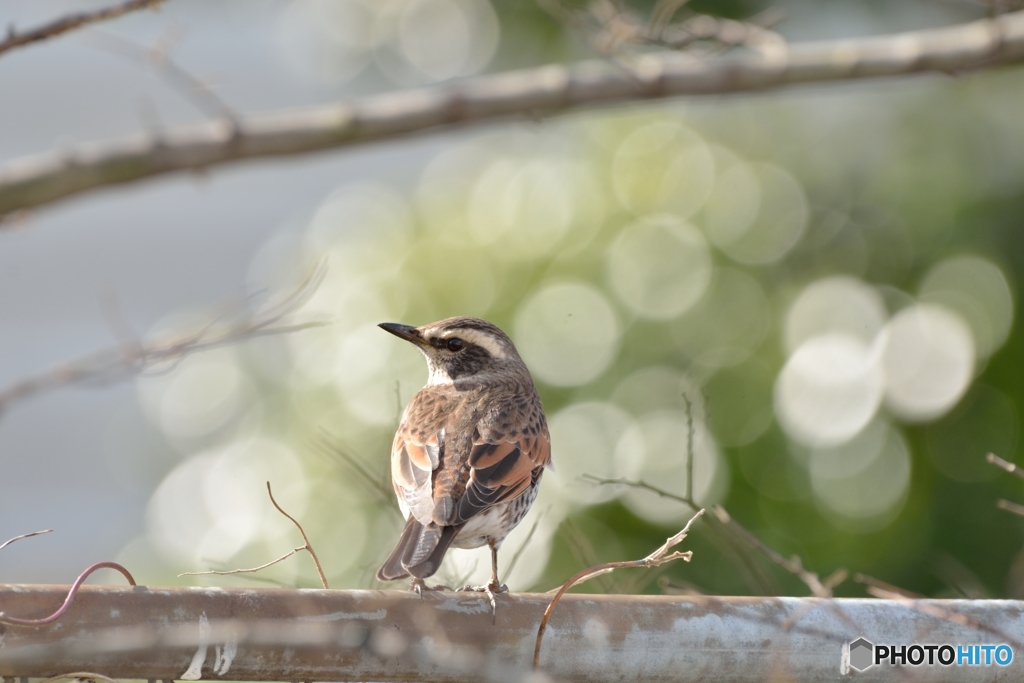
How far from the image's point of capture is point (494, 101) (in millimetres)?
3875

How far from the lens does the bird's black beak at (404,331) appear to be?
317 centimetres

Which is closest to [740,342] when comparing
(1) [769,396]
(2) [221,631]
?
(1) [769,396]

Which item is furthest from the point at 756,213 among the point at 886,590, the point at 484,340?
the point at 886,590

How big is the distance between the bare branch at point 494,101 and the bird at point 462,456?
2.89 feet

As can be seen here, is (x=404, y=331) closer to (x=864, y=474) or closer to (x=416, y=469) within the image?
(x=416, y=469)

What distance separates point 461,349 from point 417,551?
1.15 m

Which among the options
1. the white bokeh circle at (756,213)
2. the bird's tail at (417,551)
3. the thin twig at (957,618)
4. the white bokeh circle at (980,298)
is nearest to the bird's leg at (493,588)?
the bird's tail at (417,551)

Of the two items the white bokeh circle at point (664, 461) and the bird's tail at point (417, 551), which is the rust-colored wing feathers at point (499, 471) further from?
the white bokeh circle at point (664, 461)

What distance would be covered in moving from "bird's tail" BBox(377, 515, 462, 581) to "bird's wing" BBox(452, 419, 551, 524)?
0.18 ft

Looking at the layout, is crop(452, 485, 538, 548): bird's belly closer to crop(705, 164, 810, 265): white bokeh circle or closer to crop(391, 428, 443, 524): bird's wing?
crop(391, 428, 443, 524): bird's wing

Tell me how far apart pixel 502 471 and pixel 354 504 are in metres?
2.38

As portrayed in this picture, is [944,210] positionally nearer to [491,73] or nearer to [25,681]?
[491,73]

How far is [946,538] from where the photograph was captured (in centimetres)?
451

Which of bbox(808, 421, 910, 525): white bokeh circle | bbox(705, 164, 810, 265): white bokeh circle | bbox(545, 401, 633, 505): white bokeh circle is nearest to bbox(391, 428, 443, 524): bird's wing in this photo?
bbox(545, 401, 633, 505): white bokeh circle
